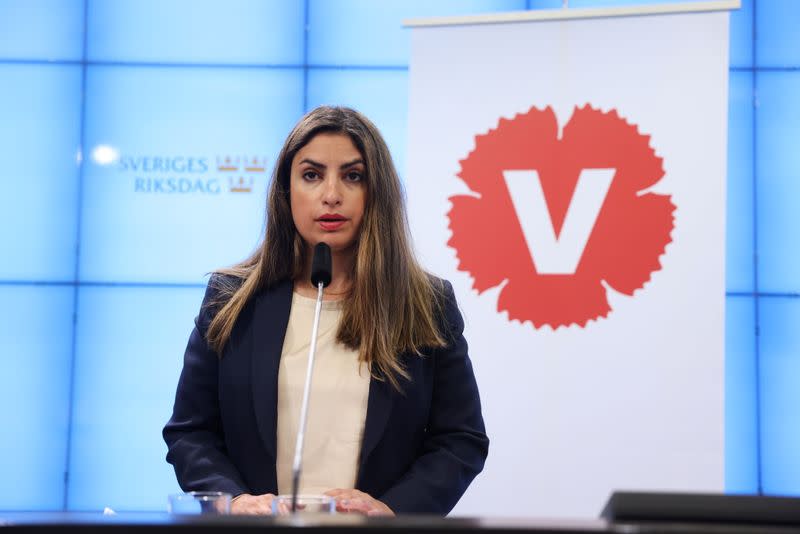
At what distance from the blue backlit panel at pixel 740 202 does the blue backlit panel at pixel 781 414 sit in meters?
0.29

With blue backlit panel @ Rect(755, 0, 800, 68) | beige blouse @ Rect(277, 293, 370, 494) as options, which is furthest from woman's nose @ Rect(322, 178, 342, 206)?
blue backlit panel @ Rect(755, 0, 800, 68)

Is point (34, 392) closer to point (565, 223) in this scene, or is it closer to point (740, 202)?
point (565, 223)

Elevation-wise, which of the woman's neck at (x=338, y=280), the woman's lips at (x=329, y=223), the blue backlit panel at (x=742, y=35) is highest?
the blue backlit panel at (x=742, y=35)

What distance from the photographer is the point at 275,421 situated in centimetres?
195

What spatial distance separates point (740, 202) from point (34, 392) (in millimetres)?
3209

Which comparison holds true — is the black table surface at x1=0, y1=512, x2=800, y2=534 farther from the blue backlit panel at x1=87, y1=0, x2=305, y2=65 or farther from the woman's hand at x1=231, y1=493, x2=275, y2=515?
the blue backlit panel at x1=87, y1=0, x2=305, y2=65

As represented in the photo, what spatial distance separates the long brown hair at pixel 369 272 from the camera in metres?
2.03

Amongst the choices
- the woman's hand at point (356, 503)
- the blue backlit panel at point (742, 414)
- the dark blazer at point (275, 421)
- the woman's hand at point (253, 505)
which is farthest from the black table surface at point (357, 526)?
the blue backlit panel at point (742, 414)

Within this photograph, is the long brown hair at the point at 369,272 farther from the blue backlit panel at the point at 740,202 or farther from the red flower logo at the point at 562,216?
the blue backlit panel at the point at 740,202

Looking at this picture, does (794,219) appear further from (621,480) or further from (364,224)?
(364,224)

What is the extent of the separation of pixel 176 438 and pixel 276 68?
2.54m

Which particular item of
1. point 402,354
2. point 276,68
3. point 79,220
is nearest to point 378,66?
point 276,68

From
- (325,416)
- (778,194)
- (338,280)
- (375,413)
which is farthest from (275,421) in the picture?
(778,194)

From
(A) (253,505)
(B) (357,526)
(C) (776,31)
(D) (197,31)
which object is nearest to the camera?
(B) (357,526)
